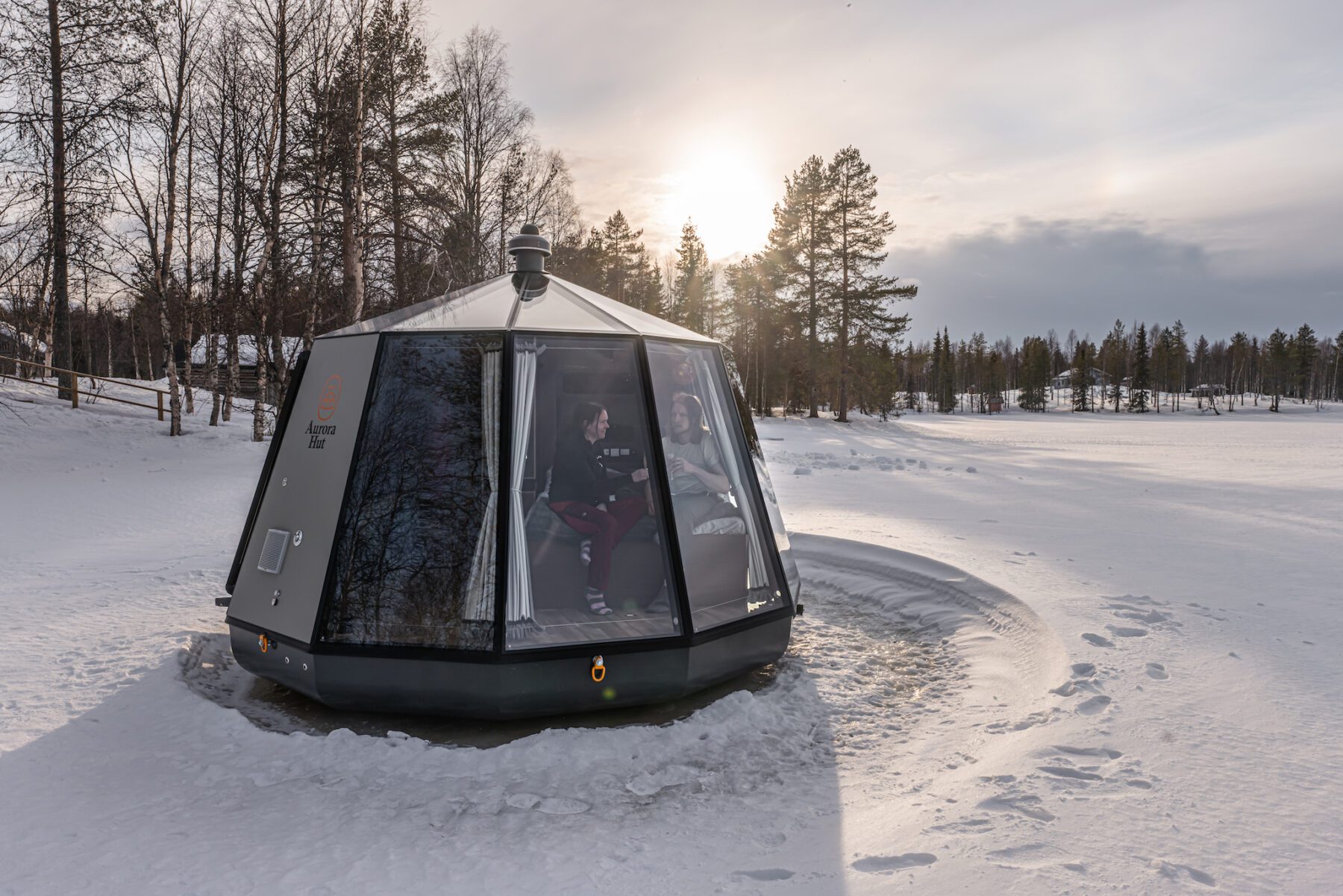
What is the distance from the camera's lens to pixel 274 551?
4.67m

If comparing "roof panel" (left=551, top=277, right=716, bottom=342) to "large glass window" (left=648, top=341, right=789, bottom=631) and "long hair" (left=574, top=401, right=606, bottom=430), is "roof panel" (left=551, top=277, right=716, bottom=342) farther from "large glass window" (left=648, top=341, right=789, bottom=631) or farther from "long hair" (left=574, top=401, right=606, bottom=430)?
"long hair" (left=574, top=401, right=606, bottom=430)

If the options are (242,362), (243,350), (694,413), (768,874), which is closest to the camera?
(768,874)

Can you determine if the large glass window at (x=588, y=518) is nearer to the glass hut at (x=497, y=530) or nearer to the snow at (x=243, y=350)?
the glass hut at (x=497, y=530)

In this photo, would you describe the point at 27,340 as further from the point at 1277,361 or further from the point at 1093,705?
the point at 1277,361

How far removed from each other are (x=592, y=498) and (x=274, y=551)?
2.05 meters

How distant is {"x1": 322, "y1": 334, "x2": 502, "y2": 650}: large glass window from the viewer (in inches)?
164

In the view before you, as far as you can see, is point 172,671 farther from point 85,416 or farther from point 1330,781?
point 85,416

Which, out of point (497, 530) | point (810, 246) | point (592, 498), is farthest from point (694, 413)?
point (810, 246)

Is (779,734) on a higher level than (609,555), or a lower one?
lower

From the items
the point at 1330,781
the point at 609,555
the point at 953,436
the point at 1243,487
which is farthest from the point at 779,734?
the point at 953,436

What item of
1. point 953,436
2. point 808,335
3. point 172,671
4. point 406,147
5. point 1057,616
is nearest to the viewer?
point 172,671

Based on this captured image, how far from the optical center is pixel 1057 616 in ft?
19.0

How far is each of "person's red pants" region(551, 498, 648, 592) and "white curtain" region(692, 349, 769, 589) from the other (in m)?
0.90

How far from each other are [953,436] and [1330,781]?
31.7 metres
